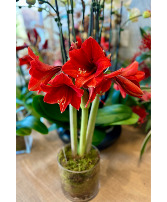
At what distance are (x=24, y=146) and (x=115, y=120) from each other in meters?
0.37

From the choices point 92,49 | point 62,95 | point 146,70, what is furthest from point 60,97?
point 146,70

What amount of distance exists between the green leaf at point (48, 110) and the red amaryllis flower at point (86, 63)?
0.65 feet

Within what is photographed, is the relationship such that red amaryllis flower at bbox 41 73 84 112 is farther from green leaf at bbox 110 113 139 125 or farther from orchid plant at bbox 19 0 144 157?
green leaf at bbox 110 113 139 125

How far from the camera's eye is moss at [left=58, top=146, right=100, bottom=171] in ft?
1.59

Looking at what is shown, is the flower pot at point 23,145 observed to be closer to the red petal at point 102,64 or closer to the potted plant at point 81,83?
the potted plant at point 81,83

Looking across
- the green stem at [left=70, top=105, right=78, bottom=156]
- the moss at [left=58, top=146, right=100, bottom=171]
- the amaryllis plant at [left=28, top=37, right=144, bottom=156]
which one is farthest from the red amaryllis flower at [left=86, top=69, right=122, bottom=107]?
the moss at [left=58, top=146, right=100, bottom=171]

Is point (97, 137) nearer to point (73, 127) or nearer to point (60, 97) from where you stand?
point (73, 127)

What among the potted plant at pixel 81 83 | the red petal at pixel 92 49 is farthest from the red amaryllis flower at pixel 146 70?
the red petal at pixel 92 49

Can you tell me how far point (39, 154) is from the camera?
70 cm

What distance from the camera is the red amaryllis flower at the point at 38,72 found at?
353 millimetres

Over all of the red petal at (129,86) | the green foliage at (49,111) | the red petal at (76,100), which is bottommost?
the green foliage at (49,111)

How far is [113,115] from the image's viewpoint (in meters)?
0.60
